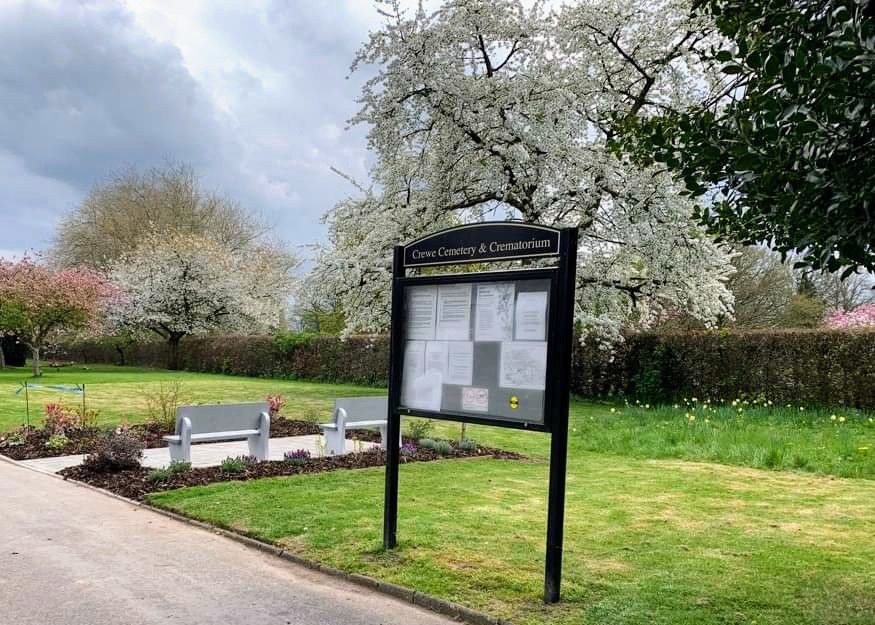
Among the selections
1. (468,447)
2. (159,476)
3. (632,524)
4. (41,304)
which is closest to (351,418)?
(468,447)

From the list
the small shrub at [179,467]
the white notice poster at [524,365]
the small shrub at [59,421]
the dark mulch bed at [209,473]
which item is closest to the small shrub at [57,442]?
the small shrub at [59,421]

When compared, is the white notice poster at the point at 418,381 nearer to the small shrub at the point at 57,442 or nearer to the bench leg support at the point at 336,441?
the bench leg support at the point at 336,441

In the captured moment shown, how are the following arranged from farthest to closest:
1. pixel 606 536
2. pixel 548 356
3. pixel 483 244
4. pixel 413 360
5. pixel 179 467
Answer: pixel 179 467 < pixel 606 536 < pixel 413 360 < pixel 483 244 < pixel 548 356

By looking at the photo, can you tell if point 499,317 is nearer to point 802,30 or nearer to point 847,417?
point 802,30

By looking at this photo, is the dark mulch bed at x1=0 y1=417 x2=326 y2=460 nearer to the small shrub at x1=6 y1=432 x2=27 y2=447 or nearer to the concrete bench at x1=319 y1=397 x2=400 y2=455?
the small shrub at x1=6 y1=432 x2=27 y2=447

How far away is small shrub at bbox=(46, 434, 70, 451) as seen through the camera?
33.0 feet

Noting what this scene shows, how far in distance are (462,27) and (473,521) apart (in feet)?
41.8

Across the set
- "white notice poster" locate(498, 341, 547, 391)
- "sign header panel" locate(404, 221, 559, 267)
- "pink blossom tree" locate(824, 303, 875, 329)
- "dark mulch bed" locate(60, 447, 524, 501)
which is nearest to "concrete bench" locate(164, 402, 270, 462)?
"dark mulch bed" locate(60, 447, 524, 501)

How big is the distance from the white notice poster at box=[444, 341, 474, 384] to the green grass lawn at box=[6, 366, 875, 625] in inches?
49.8

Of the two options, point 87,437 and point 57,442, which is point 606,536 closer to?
point 57,442

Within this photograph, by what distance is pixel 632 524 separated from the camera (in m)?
6.13

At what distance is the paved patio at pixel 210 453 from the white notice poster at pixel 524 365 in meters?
5.51

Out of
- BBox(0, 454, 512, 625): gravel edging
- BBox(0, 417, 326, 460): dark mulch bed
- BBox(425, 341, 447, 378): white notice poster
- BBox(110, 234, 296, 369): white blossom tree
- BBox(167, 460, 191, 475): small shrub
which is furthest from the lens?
BBox(110, 234, 296, 369): white blossom tree

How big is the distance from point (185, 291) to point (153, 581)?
3487 centimetres
